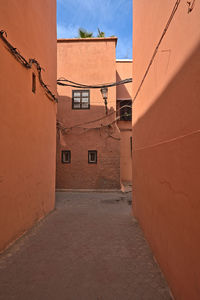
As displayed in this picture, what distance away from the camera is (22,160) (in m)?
4.11

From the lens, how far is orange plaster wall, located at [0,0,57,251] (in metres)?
3.42

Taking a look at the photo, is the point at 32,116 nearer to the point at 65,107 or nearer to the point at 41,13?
the point at 41,13

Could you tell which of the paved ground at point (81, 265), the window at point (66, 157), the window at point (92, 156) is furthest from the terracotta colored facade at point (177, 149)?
the window at point (66, 157)

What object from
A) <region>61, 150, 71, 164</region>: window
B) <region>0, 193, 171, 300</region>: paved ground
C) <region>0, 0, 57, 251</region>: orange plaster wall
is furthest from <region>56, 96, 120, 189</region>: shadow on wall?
<region>0, 193, 171, 300</region>: paved ground

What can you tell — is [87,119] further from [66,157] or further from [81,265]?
[81,265]

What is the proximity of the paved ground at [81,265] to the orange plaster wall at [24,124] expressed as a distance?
21.6 inches

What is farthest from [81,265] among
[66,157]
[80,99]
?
[80,99]

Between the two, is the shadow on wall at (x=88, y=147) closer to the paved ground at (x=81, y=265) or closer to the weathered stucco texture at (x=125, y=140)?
the weathered stucco texture at (x=125, y=140)

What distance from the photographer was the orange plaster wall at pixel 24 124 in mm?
3416

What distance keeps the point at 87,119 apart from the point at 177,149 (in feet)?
28.4

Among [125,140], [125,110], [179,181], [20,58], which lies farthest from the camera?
[125,140]

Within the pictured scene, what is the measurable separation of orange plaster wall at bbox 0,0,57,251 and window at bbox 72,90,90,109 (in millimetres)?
4359

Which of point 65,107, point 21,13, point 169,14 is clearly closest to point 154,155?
point 169,14

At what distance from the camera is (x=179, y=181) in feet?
6.89
